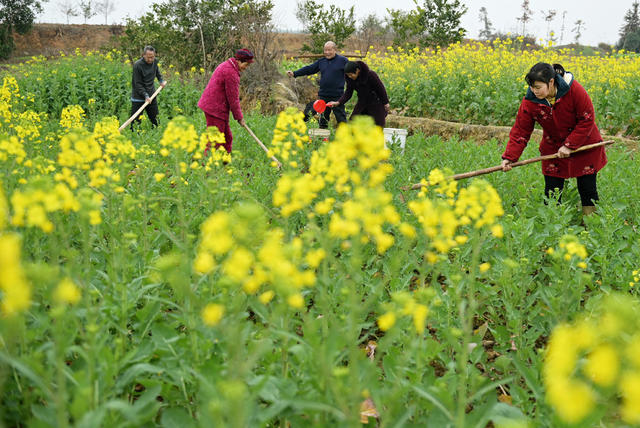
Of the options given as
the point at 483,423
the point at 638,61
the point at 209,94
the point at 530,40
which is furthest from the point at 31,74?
the point at 530,40

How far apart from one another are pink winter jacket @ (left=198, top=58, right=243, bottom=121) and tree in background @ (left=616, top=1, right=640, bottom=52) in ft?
206

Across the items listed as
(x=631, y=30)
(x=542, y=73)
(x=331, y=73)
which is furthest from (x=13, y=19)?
(x=631, y=30)

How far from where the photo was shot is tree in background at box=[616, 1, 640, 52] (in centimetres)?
5428

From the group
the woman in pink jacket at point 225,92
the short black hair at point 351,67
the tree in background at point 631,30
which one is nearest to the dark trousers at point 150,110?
the woman in pink jacket at point 225,92

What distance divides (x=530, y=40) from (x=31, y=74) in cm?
5290

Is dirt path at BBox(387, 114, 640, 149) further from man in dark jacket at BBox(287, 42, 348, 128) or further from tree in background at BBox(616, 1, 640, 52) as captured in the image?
tree in background at BBox(616, 1, 640, 52)

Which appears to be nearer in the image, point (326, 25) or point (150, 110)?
point (150, 110)

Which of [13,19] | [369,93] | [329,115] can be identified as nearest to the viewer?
[369,93]

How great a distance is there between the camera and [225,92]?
634 centimetres

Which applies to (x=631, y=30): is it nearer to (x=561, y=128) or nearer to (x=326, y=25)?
(x=326, y=25)

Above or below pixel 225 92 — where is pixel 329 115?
below

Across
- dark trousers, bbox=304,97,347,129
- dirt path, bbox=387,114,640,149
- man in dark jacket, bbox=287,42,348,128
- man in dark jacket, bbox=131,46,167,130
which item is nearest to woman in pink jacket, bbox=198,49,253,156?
dark trousers, bbox=304,97,347,129

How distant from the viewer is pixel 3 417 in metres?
1.84

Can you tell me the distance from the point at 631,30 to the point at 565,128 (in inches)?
2733
